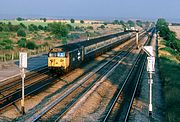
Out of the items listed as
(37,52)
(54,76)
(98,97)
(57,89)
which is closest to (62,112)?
(98,97)

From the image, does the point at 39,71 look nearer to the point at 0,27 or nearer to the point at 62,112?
the point at 62,112

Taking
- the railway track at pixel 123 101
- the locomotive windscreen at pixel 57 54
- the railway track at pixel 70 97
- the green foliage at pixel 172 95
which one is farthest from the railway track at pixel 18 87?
the green foliage at pixel 172 95

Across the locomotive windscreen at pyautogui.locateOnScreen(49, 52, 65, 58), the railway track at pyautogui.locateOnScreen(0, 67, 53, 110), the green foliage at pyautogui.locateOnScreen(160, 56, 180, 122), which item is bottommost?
the railway track at pyautogui.locateOnScreen(0, 67, 53, 110)

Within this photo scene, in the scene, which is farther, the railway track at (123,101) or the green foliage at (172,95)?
the railway track at (123,101)

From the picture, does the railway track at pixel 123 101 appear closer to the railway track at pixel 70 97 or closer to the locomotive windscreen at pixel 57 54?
the railway track at pixel 70 97

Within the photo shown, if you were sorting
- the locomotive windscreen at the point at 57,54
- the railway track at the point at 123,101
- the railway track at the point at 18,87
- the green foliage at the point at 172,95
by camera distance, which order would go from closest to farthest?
the green foliage at the point at 172,95 → the railway track at the point at 123,101 → the railway track at the point at 18,87 → the locomotive windscreen at the point at 57,54

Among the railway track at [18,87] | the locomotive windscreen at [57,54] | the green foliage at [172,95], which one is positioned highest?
the locomotive windscreen at [57,54]

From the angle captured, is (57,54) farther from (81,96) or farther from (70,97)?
(81,96)

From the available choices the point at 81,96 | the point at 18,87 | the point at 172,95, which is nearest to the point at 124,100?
the point at 81,96

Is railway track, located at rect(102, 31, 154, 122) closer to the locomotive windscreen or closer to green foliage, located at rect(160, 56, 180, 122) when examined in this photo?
green foliage, located at rect(160, 56, 180, 122)

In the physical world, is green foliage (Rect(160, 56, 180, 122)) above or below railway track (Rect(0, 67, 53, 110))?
above

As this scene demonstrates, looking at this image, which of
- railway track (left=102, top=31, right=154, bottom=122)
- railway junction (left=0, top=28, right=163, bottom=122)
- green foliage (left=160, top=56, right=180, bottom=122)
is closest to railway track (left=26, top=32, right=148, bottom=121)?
railway junction (left=0, top=28, right=163, bottom=122)

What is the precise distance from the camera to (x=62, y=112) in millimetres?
19297

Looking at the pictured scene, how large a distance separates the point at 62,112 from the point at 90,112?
160 cm
